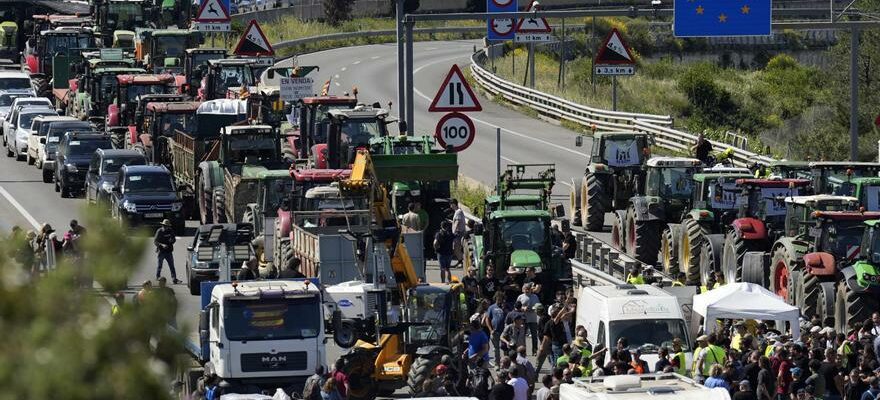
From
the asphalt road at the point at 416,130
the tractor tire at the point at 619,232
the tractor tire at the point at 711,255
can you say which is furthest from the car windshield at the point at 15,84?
the tractor tire at the point at 711,255

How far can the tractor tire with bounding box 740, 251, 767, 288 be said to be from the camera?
26172 mm

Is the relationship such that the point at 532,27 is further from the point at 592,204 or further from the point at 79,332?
the point at 79,332

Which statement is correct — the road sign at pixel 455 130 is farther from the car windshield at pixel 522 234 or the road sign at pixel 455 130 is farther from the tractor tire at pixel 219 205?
the tractor tire at pixel 219 205

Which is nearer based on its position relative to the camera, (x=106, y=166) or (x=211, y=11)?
(x=106, y=166)

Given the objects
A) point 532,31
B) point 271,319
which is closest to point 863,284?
point 271,319

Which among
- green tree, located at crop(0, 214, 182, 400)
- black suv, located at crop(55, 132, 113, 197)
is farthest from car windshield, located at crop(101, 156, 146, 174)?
green tree, located at crop(0, 214, 182, 400)

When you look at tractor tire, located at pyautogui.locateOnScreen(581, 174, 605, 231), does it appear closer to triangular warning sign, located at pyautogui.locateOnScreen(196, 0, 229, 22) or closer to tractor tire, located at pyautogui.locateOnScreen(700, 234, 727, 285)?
tractor tire, located at pyautogui.locateOnScreen(700, 234, 727, 285)

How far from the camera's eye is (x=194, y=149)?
3669 cm

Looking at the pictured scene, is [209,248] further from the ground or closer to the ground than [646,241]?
further from the ground

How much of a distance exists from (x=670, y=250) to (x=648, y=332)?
31.1 feet

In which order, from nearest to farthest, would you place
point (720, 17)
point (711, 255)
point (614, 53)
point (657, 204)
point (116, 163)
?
1. point (711, 255)
2. point (657, 204)
3. point (720, 17)
4. point (116, 163)
5. point (614, 53)

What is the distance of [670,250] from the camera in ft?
100

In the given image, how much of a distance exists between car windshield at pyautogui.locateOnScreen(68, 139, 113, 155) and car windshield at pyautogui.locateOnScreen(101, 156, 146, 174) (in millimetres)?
2879

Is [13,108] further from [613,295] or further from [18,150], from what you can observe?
[613,295]
